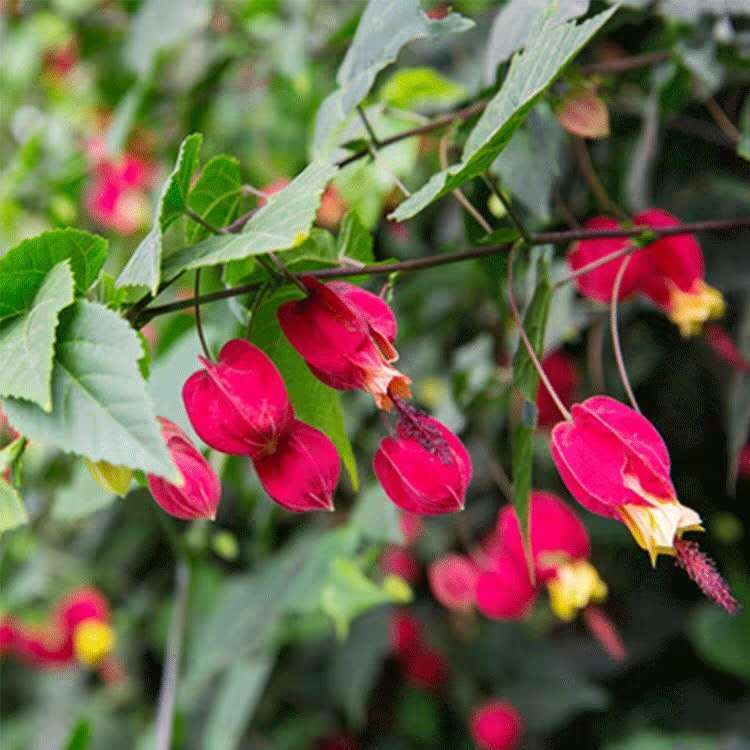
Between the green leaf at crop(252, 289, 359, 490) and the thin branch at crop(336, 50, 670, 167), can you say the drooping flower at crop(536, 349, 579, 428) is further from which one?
the green leaf at crop(252, 289, 359, 490)

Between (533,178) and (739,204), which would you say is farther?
(739,204)

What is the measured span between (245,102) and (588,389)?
2.41 feet

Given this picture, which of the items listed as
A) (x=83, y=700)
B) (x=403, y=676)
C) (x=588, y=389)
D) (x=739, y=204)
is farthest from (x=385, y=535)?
(x=83, y=700)

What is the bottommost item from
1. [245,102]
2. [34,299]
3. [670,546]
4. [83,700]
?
[83,700]

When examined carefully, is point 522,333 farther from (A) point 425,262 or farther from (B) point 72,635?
(B) point 72,635

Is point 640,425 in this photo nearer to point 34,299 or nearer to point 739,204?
point 34,299

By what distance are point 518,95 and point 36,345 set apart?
22 cm

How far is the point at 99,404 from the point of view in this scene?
395 millimetres

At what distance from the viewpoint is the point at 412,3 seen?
1.83 ft

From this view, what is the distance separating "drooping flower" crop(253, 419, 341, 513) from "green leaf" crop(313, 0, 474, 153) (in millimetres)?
208

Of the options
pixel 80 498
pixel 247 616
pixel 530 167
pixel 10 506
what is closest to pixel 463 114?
pixel 530 167

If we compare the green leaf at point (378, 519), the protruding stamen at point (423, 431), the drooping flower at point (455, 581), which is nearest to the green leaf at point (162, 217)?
the protruding stamen at point (423, 431)

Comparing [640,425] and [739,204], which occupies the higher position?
[640,425]

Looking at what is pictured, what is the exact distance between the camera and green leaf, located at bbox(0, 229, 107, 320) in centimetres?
45
